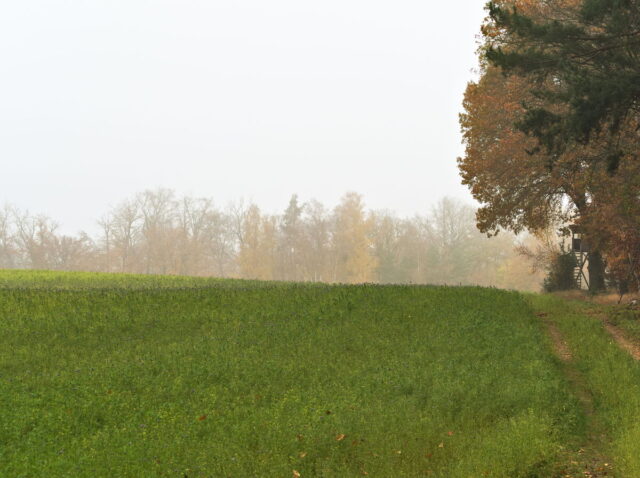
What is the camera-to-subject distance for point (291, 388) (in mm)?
14164

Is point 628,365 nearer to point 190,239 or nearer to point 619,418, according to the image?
point 619,418

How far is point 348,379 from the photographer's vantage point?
14.6 metres

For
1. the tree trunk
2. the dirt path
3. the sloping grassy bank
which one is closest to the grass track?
the dirt path

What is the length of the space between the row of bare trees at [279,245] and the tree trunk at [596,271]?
40584 millimetres

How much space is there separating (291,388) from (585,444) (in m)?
6.21

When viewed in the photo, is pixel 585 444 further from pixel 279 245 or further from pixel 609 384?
pixel 279 245

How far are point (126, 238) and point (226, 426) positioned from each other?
7199 cm

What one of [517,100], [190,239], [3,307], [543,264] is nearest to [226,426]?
[3,307]

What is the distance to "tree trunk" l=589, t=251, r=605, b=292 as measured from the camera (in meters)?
32.8

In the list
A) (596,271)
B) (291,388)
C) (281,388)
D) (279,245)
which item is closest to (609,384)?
(291,388)

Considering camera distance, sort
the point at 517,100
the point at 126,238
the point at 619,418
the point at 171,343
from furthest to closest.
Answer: the point at 126,238 → the point at 517,100 → the point at 171,343 → the point at 619,418

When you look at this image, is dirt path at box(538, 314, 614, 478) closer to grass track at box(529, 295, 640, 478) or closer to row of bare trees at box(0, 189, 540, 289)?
grass track at box(529, 295, 640, 478)


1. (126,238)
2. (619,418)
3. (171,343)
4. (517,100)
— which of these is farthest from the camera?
(126,238)

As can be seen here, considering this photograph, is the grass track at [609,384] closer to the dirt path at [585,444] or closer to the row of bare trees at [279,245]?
the dirt path at [585,444]
